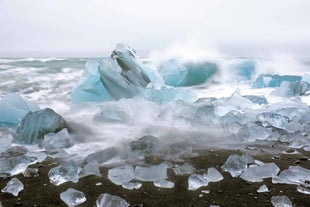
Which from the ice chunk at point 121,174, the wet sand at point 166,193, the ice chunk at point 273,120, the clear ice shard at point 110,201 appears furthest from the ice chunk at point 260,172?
the ice chunk at point 273,120

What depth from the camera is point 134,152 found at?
304 centimetres

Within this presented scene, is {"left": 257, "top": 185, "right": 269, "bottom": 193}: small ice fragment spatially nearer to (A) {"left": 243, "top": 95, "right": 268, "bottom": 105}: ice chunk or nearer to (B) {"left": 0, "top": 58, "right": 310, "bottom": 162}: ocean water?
(B) {"left": 0, "top": 58, "right": 310, "bottom": 162}: ocean water

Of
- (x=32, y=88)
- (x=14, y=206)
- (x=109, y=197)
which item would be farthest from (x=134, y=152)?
(x=32, y=88)

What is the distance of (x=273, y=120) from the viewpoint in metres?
4.21

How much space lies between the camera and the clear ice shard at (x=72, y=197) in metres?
2.06

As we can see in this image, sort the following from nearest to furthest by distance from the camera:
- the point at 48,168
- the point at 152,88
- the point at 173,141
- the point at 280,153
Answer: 1. the point at 48,168
2. the point at 280,153
3. the point at 173,141
4. the point at 152,88

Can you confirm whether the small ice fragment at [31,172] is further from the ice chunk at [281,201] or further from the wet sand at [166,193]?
the ice chunk at [281,201]

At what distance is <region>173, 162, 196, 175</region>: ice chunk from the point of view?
2.56 meters

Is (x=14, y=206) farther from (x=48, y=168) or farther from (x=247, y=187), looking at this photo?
(x=247, y=187)

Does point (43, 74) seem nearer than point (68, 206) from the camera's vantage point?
No

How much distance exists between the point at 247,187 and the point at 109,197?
0.92 metres

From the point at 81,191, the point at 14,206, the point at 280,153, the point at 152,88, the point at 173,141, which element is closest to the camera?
the point at 14,206

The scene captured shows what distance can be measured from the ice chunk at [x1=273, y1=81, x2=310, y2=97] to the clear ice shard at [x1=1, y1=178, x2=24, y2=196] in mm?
6102

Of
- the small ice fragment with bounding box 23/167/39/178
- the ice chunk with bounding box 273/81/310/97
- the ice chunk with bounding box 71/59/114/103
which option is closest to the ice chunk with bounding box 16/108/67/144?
the small ice fragment with bounding box 23/167/39/178
